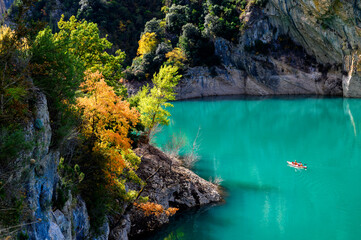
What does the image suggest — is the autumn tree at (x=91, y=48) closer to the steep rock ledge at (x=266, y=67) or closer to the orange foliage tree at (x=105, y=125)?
the orange foliage tree at (x=105, y=125)

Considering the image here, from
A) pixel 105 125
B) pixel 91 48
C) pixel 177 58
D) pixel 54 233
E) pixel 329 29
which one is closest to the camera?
pixel 54 233

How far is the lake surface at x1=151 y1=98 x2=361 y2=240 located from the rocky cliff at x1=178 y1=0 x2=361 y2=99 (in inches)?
297

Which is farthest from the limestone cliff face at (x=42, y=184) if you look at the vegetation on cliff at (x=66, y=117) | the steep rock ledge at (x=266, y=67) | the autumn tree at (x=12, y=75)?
the steep rock ledge at (x=266, y=67)

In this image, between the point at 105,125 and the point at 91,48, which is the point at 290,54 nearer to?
the point at 91,48

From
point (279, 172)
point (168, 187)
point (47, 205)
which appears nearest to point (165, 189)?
point (168, 187)

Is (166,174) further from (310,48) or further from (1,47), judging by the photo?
(310,48)

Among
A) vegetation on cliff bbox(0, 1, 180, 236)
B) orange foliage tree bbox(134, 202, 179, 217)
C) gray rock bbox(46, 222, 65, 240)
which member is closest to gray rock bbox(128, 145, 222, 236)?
orange foliage tree bbox(134, 202, 179, 217)

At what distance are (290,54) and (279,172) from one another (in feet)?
118

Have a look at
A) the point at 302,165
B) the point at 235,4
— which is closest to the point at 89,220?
the point at 302,165

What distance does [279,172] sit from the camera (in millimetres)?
23812

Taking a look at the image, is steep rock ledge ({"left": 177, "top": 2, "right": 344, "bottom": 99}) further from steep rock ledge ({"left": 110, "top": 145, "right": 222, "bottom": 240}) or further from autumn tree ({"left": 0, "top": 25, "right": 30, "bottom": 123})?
autumn tree ({"left": 0, "top": 25, "right": 30, "bottom": 123})

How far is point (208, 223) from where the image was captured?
17.3m

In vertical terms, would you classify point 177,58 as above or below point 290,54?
above

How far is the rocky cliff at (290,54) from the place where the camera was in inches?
1681
